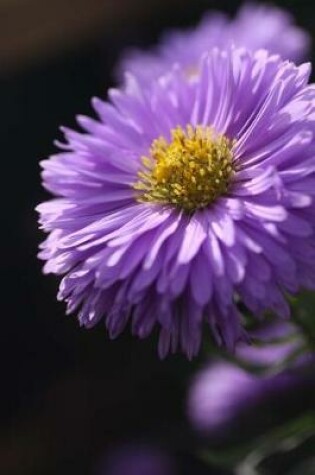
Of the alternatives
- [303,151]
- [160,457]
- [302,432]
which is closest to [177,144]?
[303,151]

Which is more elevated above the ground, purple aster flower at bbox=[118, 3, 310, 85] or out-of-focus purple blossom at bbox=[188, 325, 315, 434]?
purple aster flower at bbox=[118, 3, 310, 85]

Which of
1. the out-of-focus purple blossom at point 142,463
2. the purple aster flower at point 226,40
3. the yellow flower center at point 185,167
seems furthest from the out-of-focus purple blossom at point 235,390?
the yellow flower center at point 185,167

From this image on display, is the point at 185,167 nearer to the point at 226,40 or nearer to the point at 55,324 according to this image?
the point at 226,40

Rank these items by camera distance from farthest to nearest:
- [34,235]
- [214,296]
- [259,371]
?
[34,235]
[259,371]
[214,296]

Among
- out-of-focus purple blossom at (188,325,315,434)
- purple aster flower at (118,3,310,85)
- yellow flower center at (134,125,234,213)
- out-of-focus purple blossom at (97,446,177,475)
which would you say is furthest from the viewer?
out-of-focus purple blossom at (97,446,177,475)

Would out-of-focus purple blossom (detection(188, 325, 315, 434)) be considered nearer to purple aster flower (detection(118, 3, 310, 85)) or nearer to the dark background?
the dark background

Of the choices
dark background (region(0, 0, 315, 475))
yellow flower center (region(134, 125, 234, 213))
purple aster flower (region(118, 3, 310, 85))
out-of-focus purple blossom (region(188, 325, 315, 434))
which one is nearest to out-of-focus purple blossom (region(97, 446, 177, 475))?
dark background (region(0, 0, 315, 475))

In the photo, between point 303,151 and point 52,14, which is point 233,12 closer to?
point 52,14
